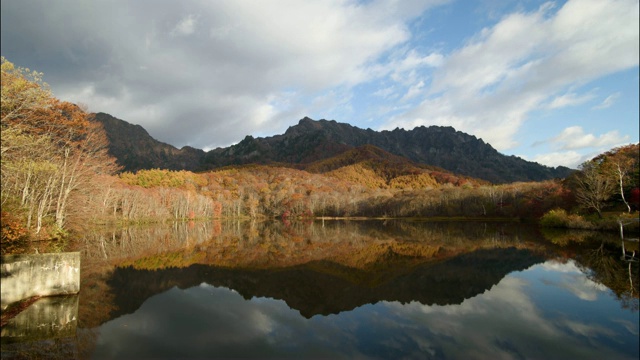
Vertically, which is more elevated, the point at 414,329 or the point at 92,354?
the point at 92,354

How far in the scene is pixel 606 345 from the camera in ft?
29.5

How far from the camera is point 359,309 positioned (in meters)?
13.3

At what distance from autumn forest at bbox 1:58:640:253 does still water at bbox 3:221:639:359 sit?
7.37 metres

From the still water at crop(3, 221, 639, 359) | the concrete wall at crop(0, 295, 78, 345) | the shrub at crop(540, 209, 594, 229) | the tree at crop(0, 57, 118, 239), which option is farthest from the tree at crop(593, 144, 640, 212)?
the tree at crop(0, 57, 118, 239)

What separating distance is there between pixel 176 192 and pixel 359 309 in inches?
4023

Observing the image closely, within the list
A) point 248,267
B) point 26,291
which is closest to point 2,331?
point 26,291

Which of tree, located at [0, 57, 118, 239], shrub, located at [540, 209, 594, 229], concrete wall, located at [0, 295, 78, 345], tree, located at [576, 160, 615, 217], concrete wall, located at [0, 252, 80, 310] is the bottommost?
shrub, located at [540, 209, 594, 229]

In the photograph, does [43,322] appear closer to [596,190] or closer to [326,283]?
[326,283]

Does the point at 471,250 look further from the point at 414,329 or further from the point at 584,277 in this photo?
the point at 414,329

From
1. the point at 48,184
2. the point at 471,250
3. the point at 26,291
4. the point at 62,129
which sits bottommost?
the point at 471,250

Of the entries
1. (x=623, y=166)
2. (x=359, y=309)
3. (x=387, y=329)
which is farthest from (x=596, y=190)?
→ (x=387, y=329)

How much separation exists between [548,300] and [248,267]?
55.5 feet

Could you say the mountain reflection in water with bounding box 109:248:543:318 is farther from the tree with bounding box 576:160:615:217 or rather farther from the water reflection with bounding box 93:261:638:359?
the tree with bounding box 576:160:615:217

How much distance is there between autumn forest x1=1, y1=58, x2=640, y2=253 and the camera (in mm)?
17703
